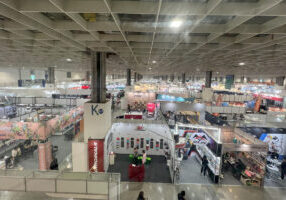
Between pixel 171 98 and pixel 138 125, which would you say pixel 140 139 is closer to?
pixel 138 125

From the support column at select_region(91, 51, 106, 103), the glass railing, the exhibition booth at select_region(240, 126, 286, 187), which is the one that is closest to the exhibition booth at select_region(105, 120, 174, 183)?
the support column at select_region(91, 51, 106, 103)

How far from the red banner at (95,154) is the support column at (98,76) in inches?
68.3

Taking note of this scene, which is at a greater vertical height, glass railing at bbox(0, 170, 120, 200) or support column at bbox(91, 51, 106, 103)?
support column at bbox(91, 51, 106, 103)

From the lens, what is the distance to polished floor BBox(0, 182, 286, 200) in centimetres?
609

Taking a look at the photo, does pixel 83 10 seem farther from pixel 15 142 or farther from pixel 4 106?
pixel 4 106

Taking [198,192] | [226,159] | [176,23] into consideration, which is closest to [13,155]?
[198,192]

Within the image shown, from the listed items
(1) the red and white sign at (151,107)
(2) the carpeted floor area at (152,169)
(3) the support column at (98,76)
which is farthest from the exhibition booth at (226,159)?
(1) the red and white sign at (151,107)

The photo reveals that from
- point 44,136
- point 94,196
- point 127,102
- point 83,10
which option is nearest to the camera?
point 83,10

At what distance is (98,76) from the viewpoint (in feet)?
22.4

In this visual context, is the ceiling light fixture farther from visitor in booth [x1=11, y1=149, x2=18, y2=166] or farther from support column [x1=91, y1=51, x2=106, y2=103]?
visitor in booth [x1=11, y1=149, x2=18, y2=166]

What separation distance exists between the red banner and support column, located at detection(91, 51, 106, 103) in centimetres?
173

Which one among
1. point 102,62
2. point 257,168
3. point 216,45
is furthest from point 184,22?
point 257,168

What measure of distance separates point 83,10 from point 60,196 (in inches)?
169

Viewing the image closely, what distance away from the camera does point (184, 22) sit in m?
3.14
